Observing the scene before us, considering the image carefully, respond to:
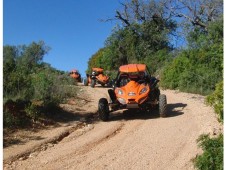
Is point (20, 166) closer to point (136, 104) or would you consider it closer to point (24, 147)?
point (24, 147)

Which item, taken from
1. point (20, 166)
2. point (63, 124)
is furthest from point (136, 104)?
point (20, 166)

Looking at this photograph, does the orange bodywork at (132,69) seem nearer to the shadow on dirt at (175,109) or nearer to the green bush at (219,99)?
the shadow on dirt at (175,109)

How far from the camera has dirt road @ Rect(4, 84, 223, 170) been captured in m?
7.84

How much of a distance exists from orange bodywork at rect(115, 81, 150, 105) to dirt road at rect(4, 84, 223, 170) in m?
0.54

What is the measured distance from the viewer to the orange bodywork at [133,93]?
41.0 feet

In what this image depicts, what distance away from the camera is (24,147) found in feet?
29.8

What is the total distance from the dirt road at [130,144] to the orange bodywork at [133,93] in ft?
1.76

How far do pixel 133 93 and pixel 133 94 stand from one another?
0.04 meters

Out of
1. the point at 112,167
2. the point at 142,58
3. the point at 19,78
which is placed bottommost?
the point at 112,167

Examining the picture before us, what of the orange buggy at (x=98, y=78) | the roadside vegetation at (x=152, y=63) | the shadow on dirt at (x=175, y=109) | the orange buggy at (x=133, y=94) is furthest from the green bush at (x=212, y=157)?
the orange buggy at (x=98, y=78)

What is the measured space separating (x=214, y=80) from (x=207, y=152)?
15231 mm

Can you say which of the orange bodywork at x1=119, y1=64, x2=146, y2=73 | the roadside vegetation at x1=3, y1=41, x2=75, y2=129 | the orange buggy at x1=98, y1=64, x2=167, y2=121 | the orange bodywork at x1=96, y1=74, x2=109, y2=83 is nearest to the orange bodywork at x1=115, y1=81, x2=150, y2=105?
the orange buggy at x1=98, y1=64, x2=167, y2=121

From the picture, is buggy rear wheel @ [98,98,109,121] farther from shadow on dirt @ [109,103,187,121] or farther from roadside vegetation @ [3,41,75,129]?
roadside vegetation @ [3,41,75,129]

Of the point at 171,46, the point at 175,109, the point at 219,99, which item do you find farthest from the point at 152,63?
the point at 219,99
